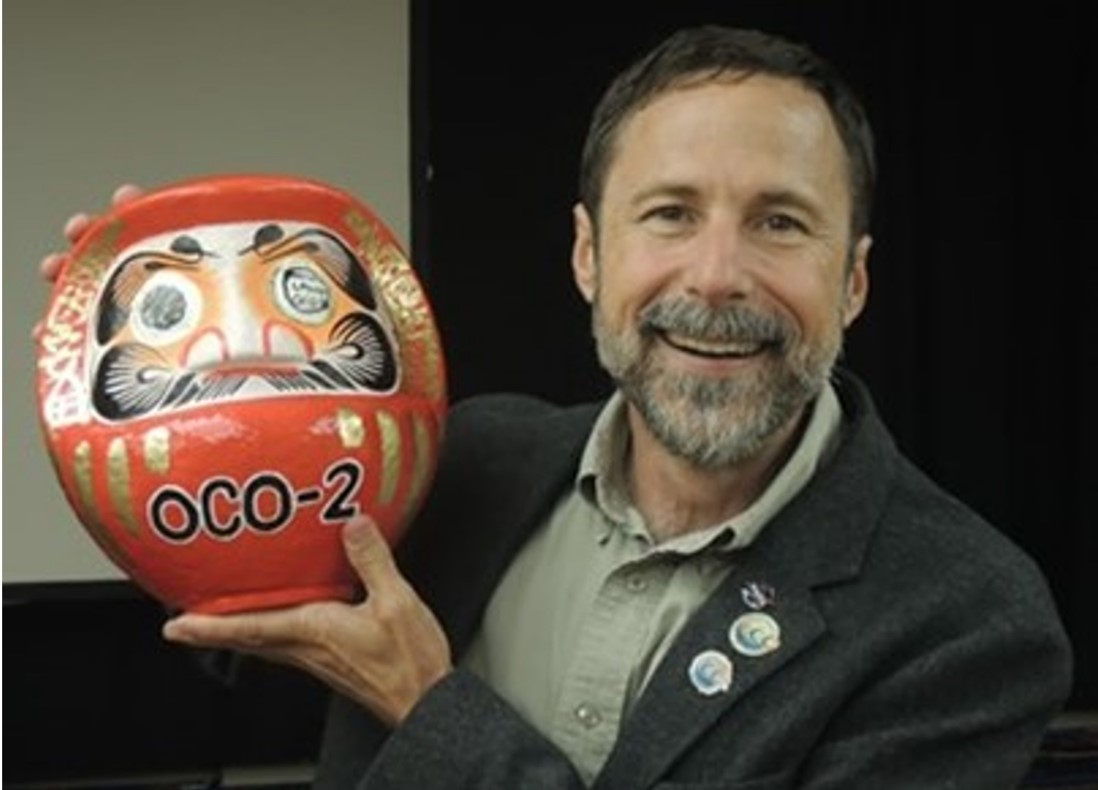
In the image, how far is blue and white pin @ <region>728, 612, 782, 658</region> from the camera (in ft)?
4.10

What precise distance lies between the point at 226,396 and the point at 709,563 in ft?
1.41

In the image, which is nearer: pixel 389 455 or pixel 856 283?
pixel 389 455

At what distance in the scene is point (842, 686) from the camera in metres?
1.23

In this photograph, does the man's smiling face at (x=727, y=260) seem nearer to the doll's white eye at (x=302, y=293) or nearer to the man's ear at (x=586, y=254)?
the man's ear at (x=586, y=254)

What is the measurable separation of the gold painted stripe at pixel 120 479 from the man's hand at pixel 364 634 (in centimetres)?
10

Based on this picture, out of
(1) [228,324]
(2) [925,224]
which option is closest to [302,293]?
(1) [228,324]

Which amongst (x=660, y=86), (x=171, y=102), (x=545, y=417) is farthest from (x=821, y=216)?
(x=171, y=102)

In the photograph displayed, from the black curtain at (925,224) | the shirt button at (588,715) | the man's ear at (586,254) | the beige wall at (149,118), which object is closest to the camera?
the shirt button at (588,715)

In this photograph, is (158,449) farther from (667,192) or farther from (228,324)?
(667,192)

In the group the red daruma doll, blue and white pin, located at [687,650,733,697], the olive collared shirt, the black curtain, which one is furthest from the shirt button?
the black curtain

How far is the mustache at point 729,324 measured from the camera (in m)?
1.29

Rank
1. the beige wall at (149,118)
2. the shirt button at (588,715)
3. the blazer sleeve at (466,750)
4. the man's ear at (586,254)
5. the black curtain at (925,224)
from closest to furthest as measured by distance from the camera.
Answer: the blazer sleeve at (466,750) → the shirt button at (588,715) → the man's ear at (586,254) → the beige wall at (149,118) → the black curtain at (925,224)

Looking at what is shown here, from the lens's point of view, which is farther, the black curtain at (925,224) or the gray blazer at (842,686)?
the black curtain at (925,224)

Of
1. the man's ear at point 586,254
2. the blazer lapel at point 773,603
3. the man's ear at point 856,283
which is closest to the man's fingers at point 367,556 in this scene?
the blazer lapel at point 773,603
